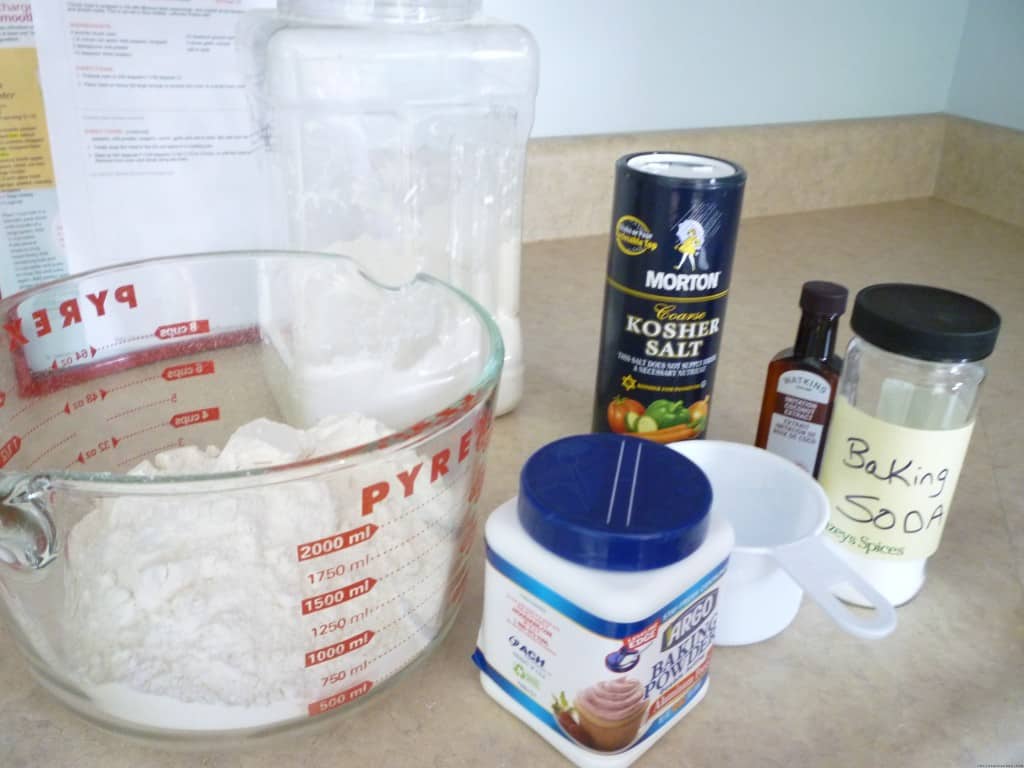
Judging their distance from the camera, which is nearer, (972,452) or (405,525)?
(405,525)

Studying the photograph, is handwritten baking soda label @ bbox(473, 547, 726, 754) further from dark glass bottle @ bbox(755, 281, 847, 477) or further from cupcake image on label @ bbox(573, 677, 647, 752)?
dark glass bottle @ bbox(755, 281, 847, 477)

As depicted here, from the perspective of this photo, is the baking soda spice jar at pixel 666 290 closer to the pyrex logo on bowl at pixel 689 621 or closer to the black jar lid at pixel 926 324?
the black jar lid at pixel 926 324

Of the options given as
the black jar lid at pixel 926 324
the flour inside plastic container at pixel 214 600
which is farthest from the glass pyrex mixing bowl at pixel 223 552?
the black jar lid at pixel 926 324

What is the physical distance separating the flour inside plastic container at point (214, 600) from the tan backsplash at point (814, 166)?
754 millimetres

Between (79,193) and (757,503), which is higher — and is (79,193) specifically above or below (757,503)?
above

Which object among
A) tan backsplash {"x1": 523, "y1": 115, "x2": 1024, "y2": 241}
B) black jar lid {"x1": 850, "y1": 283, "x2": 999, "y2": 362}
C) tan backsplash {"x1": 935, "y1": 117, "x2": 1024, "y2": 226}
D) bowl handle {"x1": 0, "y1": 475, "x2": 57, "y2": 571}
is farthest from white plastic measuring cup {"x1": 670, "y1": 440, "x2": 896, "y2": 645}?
tan backsplash {"x1": 935, "y1": 117, "x2": 1024, "y2": 226}

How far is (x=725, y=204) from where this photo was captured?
0.59m

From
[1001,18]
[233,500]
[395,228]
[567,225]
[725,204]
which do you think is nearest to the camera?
[233,500]

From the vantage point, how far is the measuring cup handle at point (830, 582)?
44 centimetres

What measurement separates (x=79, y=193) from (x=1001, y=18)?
52.0 inches

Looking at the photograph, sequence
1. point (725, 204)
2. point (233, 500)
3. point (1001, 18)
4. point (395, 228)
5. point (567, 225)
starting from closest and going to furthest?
point (233, 500) < point (725, 204) < point (395, 228) < point (567, 225) < point (1001, 18)

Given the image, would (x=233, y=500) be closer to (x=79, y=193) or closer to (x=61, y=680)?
(x=61, y=680)

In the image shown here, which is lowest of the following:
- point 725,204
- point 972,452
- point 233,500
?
point 972,452

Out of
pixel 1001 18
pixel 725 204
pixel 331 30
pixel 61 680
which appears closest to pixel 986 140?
pixel 1001 18
